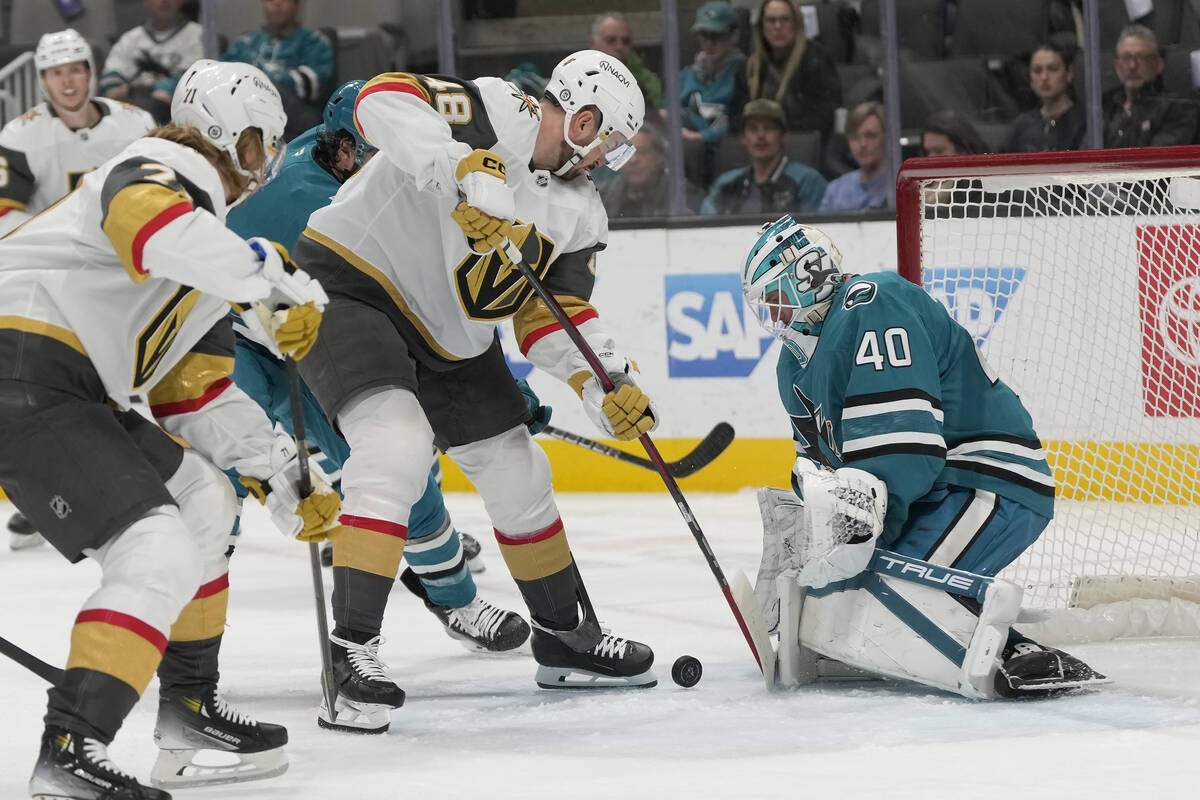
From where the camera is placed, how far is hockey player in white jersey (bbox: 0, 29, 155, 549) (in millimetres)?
5281

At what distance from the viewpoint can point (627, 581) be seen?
422 cm

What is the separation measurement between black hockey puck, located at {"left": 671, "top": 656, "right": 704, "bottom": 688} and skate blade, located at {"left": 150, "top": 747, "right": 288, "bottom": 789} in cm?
78

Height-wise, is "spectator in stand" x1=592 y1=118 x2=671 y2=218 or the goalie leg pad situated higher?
"spectator in stand" x1=592 y1=118 x2=671 y2=218

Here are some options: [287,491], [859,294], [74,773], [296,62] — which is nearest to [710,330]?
[296,62]

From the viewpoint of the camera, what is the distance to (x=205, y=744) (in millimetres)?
2457

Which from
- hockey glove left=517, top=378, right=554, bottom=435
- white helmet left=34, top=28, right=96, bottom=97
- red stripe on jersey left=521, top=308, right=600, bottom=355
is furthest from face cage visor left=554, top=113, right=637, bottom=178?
white helmet left=34, top=28, right=96, bottom=97

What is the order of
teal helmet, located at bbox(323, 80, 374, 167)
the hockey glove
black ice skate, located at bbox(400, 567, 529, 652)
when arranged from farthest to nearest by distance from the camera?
teal helmet, located at bbox(323, 80, 374, 167)
black ice skate, located at bbox(400, 567, 529, 652)
the hockey glove

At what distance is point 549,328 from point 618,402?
251 millimetres

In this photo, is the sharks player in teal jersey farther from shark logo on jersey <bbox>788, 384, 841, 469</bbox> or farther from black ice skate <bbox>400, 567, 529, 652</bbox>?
shark logo on jersey <bbox>788, 384, 841, 469</bbox>

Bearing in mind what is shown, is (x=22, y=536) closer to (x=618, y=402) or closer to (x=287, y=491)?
(x=618, y=402)

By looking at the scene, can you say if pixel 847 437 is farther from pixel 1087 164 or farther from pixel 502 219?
pixel 1087 164

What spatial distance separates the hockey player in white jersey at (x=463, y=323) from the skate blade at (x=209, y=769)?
27 cm

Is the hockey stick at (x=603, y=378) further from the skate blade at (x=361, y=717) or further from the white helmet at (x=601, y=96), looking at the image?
the skate blade at (x=361, y=717)

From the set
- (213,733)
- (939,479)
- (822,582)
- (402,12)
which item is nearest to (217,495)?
(213,733)
